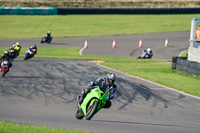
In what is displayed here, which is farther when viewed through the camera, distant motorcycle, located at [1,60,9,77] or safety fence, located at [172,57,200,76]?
safety fence, located at [172,57,200,76]

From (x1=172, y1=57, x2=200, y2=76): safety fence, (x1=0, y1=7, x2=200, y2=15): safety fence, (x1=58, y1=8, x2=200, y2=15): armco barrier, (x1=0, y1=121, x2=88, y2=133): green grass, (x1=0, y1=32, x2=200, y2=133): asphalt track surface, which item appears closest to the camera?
(x1=0, y1=121, x2=88, y2=133): green grass

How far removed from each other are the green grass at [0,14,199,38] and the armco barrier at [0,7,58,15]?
0.52m

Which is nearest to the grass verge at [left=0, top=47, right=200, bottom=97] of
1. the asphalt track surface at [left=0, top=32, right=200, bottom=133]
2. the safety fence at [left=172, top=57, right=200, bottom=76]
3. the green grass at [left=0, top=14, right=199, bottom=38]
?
the safety fence at [left=172, top=57, right=200, bottom=76]

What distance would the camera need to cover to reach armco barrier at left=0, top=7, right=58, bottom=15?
55.1 meters

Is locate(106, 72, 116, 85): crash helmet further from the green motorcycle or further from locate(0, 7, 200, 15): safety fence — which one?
locate(0, 7, 200, 15): safety fence

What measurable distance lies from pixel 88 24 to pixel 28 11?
8775 millimetres

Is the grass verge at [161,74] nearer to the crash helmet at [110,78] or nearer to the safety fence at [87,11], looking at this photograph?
the crash helmet at [110,78]

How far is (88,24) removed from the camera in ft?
176

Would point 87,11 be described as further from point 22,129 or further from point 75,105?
point 22,129

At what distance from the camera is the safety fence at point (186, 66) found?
21.1 meters

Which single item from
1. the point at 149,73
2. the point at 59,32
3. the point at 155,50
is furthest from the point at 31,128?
the point at 59,32

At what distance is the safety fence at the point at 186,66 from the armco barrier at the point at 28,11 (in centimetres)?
3545

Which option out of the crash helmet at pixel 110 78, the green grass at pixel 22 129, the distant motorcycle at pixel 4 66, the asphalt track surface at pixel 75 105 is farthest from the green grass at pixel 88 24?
the green grass at pixel 22 129

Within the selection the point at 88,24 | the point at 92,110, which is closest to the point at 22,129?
the point at 92,110
